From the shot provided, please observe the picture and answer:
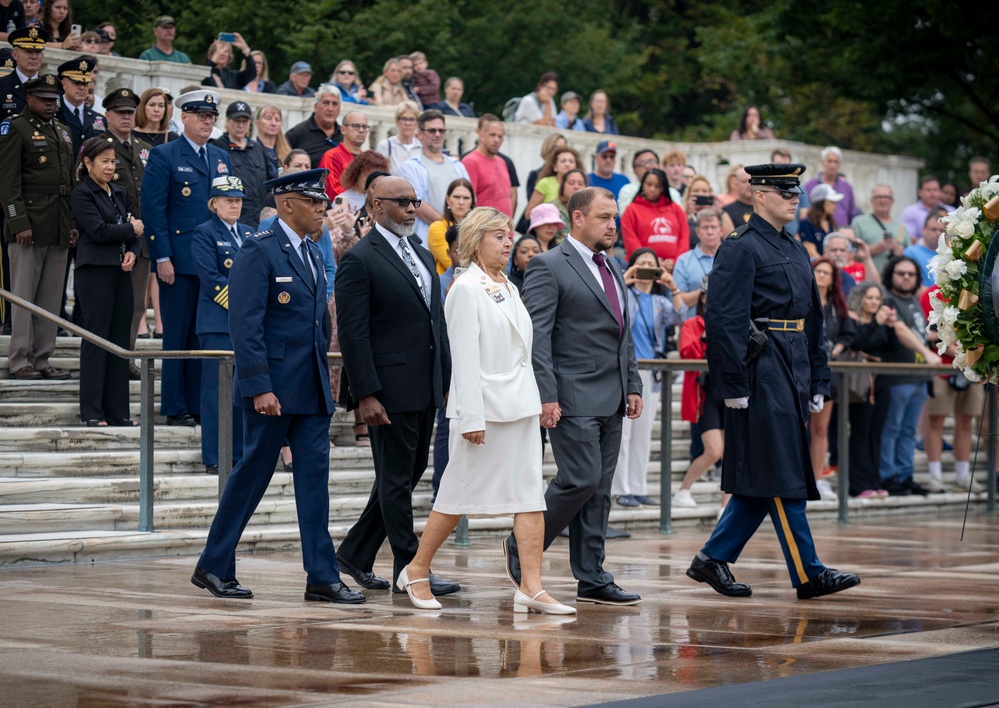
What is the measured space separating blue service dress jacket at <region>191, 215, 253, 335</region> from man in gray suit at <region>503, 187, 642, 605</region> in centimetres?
359

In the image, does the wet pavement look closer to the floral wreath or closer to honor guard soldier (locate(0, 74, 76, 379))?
the floral wreath

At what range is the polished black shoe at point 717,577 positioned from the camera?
9.39 metres

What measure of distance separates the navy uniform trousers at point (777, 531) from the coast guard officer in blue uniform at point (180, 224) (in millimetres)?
4584

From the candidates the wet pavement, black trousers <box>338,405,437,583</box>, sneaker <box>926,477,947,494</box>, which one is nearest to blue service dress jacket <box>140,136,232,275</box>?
the wet pavement

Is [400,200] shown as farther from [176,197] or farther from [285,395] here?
[176,197]

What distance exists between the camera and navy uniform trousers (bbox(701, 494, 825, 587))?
9.21m

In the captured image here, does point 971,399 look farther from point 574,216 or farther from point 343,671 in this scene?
point 343,671

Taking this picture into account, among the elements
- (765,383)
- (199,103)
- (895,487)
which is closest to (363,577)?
(765,383)

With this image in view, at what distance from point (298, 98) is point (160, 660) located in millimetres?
12045

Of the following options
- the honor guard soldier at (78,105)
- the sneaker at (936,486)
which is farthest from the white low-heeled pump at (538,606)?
the sneaker at (936,486)

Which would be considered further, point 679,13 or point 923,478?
point 679,13

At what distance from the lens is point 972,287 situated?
28.5 ft

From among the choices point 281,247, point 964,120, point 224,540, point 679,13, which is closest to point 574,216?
point 281,247

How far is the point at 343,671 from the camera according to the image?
259 inches
